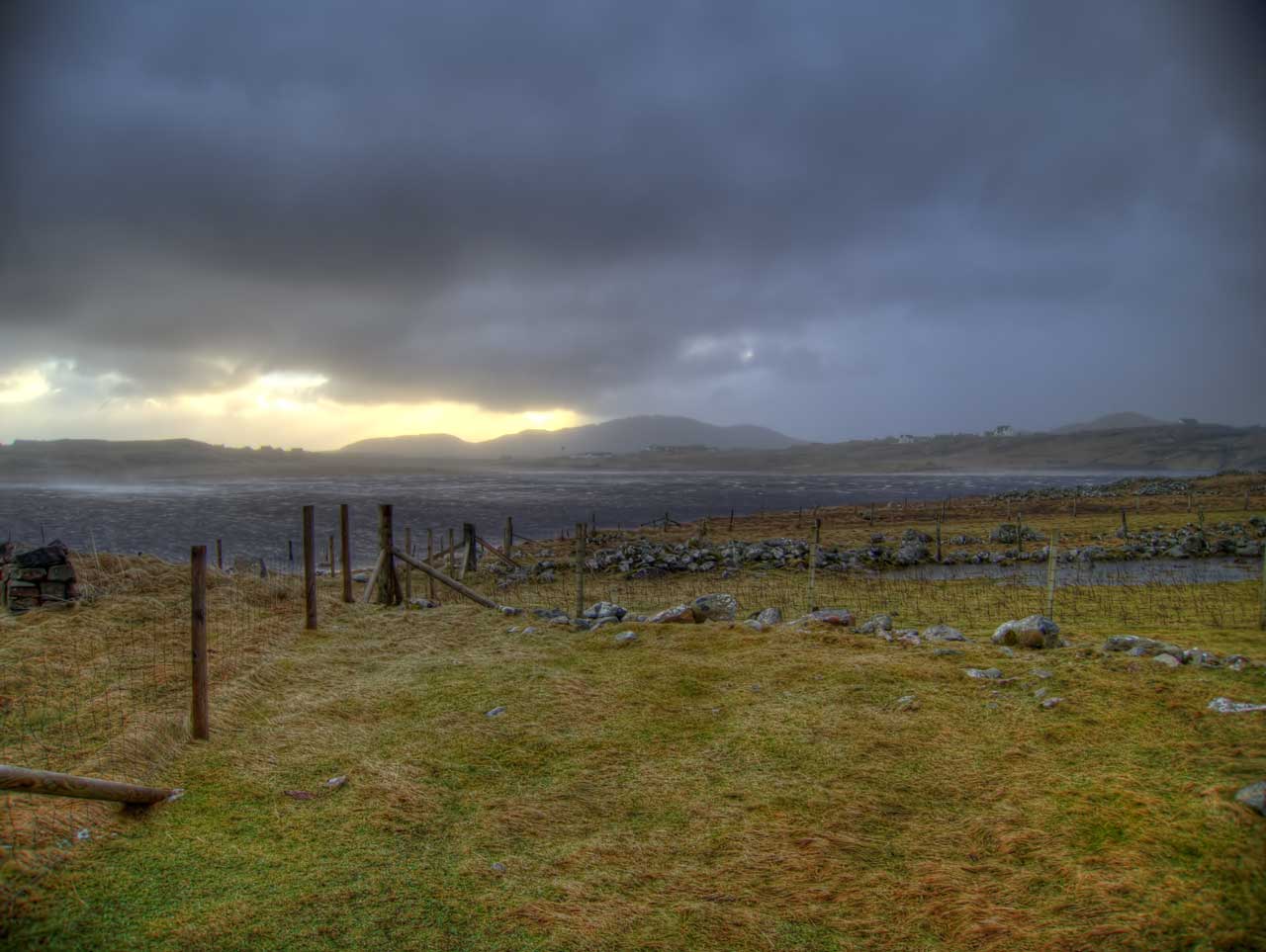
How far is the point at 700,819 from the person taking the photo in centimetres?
573

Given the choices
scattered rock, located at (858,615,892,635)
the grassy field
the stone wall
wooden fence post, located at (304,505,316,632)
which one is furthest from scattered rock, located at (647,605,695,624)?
the stone wall

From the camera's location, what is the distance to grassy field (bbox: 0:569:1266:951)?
437cm

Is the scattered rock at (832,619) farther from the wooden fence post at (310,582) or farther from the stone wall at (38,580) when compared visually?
the stone wall at (38,580)

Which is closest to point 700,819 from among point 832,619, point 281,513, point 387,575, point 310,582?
point 832,619

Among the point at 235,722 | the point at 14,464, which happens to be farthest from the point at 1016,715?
the point at 14,464

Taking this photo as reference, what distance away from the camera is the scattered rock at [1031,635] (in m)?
10.8

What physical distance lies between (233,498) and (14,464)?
133m

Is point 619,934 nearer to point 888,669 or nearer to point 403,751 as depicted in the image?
point 403,751

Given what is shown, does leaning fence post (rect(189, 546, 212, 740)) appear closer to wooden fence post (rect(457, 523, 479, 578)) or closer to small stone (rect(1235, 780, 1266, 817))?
small stone (rect(1235, 780, 1266, 817))

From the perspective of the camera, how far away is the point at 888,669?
9375 millimetres

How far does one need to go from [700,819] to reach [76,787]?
4.89 metres

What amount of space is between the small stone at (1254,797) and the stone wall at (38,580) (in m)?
18.2

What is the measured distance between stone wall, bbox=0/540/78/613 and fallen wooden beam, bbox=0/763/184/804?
1028 centimetres

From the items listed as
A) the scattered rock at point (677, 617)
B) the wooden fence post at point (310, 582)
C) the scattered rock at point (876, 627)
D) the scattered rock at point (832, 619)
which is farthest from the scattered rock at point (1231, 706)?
the wooden fence post at point (310, 582)
